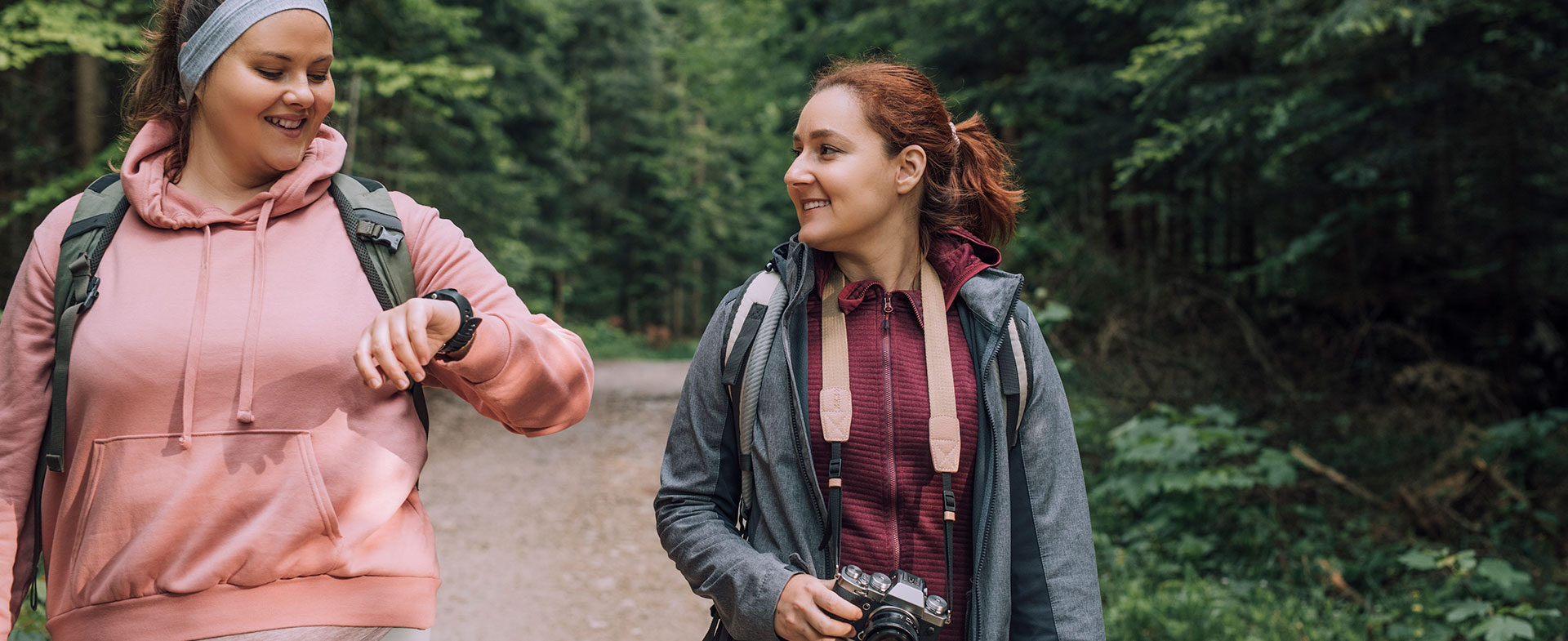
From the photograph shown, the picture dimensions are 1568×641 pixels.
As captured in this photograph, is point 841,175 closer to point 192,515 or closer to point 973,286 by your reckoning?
point 973,286

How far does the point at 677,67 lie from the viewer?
105 ft

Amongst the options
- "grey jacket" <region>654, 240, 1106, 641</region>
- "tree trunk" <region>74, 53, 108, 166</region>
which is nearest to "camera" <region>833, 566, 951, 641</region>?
"grey jacket" <region>654, 240, 1106, 641</region>

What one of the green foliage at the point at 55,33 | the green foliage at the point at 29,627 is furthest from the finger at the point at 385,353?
the green foliage at the point at 55,33

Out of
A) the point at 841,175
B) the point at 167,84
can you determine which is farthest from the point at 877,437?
the point at 167,84

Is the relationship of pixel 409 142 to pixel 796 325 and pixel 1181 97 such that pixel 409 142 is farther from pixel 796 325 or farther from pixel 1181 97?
pixel 796 325

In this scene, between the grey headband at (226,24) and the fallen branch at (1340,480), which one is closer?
the grey headband at (226,24)

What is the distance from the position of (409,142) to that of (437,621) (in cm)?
1048

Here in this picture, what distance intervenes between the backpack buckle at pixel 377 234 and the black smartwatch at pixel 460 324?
0.26 m

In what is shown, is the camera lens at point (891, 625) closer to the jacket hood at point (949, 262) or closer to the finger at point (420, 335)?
the jacket hood at point (949, 262)

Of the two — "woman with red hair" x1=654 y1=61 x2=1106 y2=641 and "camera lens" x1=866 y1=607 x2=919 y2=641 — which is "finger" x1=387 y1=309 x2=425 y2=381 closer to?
"woman with red hair" x1=654 y1=61 x2=1106 y2=641

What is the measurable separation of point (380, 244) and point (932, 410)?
3.59 feet

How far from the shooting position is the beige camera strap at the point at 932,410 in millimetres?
1939

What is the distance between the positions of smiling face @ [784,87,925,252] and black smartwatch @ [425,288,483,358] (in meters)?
0.72

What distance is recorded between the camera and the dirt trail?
5418 millimetres
